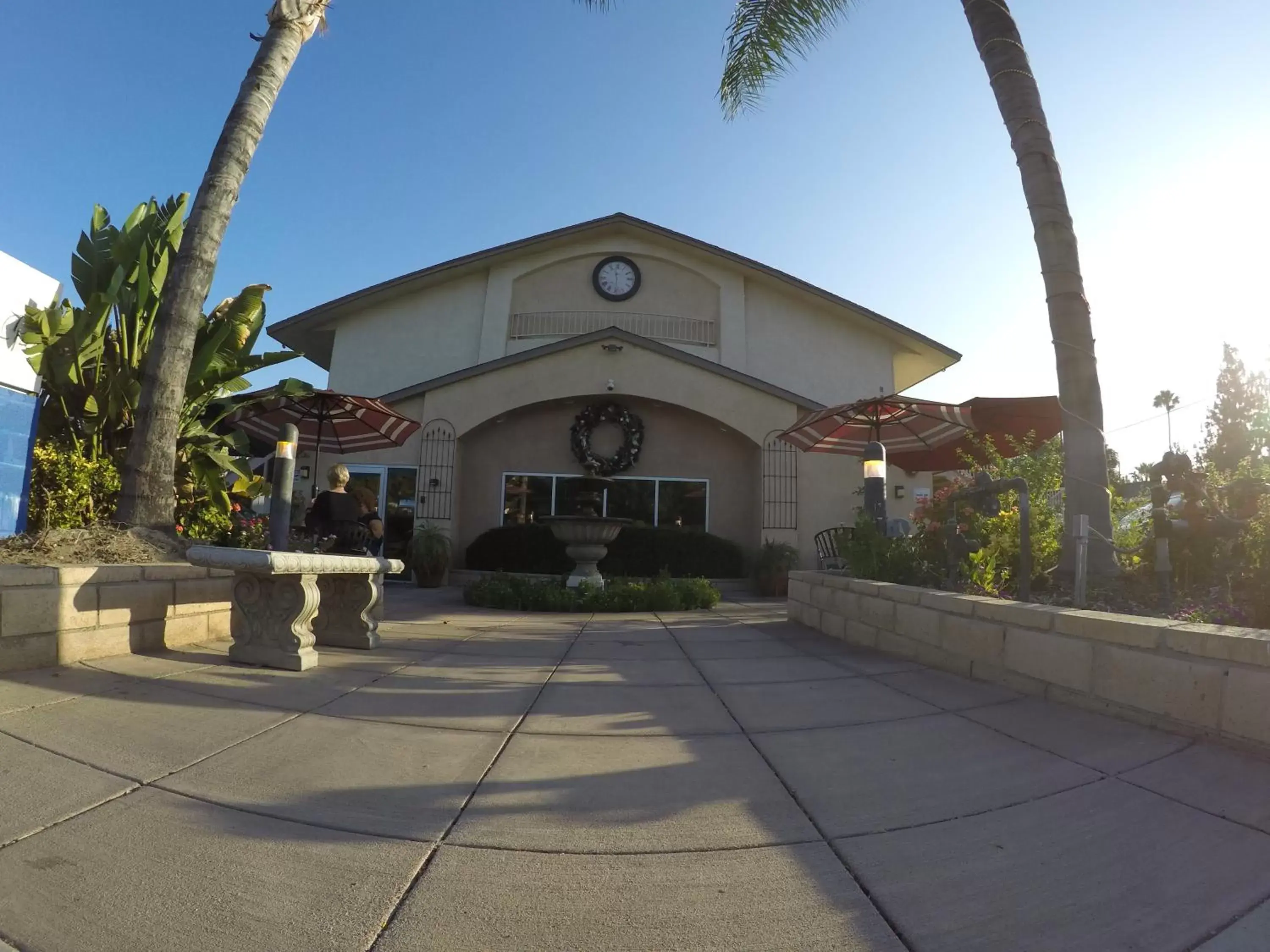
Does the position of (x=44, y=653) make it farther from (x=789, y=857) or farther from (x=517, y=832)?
(x=789, y=857)

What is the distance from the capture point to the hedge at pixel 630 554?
13.3m

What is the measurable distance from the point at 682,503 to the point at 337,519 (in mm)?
9355

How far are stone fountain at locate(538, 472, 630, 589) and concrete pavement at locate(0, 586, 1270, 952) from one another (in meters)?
6.01

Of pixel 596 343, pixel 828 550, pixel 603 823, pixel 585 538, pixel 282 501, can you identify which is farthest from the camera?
pixel 596 343

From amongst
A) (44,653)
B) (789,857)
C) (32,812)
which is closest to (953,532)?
(789,857)

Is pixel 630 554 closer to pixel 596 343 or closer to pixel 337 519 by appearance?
pixel 596 343

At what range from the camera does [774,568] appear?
13023mm

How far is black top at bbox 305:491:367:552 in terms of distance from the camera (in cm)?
633

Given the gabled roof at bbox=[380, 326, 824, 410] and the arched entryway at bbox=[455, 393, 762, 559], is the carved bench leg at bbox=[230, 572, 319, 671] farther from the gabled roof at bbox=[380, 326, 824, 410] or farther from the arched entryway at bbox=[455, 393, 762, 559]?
the arched entryway at bbox=[455, 393, 762, 559]

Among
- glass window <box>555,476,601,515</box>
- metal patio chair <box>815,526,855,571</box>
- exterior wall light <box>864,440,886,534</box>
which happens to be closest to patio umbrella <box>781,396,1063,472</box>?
metal patio chair <box>815,526,855,571</box>

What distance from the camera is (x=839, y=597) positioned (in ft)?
22.6

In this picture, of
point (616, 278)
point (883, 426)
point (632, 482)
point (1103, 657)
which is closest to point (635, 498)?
point (632, 482)

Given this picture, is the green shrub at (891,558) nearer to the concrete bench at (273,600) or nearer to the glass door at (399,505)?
the concrete bench at (273,600)

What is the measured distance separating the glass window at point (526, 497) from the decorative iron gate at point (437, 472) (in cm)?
127
